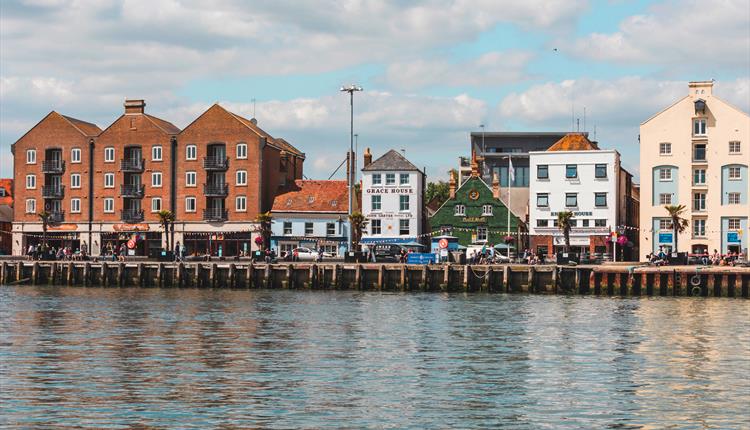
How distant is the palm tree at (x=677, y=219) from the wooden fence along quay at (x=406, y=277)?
24.8 m

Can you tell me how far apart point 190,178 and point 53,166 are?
53.4ft

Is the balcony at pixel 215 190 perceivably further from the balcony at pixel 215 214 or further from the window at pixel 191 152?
the window at pixel 191 152

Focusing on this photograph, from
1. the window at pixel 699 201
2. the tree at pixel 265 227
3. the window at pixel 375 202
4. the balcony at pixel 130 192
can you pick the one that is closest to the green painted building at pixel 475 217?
the window at pixel 375 202

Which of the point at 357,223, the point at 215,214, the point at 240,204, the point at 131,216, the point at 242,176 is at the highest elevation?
the point at 242,176

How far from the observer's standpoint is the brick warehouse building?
116 m

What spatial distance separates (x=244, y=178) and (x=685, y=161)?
1778 inches

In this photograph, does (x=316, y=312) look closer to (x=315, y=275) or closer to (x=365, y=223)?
(x=315, y=275)

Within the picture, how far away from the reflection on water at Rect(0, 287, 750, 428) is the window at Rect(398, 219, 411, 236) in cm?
5140

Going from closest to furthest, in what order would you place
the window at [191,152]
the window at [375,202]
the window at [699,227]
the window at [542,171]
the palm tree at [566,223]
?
1. the palm tree at [566,223]
2. the window at [699,227]
3. the window at [542,171]
4. the window at [375,202]
5. the window at [191,152]

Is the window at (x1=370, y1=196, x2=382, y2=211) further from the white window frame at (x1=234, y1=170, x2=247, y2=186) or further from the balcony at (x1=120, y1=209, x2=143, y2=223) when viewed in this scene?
the balcony at (x1=120, y1=209, x2=143, y2=223)

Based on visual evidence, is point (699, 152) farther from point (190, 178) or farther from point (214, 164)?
point (190, 178)

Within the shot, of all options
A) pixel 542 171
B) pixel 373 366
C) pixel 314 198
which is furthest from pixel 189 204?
pixel 373 366

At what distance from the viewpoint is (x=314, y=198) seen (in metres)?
116

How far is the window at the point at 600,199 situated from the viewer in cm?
11244
